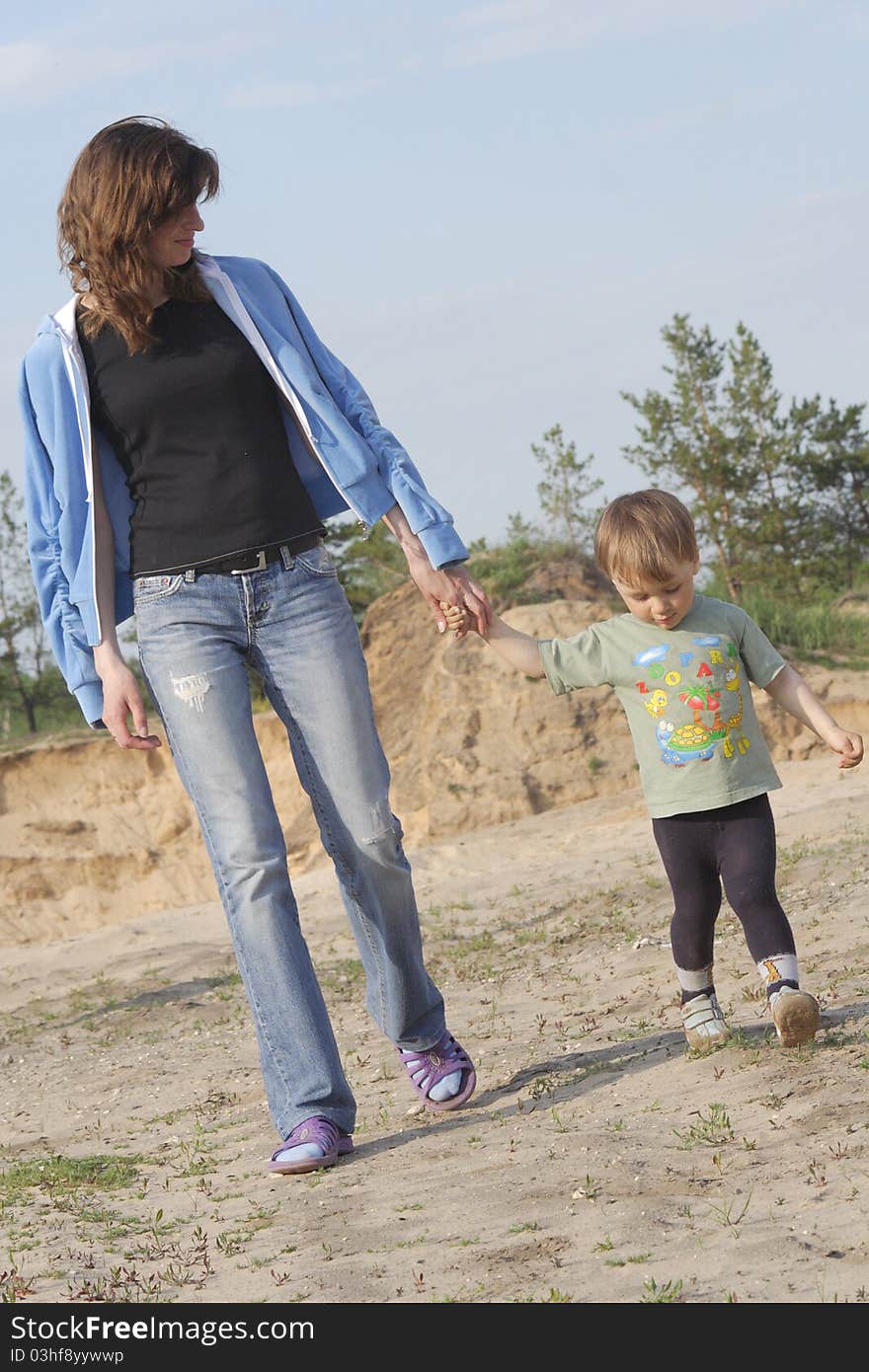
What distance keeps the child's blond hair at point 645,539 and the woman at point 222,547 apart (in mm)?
393

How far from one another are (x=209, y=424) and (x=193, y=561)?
350 millimetres

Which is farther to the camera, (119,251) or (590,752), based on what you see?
(590,752)

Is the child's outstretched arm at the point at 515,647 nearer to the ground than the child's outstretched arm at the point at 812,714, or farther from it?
farther from it

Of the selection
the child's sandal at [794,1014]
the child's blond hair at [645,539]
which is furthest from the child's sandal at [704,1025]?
the child's blond hair at [645,539]

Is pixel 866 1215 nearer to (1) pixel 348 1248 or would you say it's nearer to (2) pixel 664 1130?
(2) pixel 664 1130

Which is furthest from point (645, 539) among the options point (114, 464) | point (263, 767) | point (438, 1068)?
point (438, 1068)

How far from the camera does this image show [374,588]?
1989cm

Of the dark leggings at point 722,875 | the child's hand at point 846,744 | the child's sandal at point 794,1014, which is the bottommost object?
the child's sandal at point 794,1014

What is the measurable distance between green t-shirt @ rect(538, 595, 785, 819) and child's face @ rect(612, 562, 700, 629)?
0.20 feet

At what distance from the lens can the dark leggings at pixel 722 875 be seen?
13.0 feet

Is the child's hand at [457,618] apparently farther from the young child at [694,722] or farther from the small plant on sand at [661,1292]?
the small plant on sand at [661,1292]

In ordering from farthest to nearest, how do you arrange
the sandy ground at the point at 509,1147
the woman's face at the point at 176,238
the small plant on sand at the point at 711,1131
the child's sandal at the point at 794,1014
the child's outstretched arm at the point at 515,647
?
the child's outstretched arm at the point at 515,647 → the child's sandal at the point at 794,1014 → the woman's face at the point at 176,238 → the small plant on sand at the point at 711,1131 → the sandy ground at the point at 509,1147
